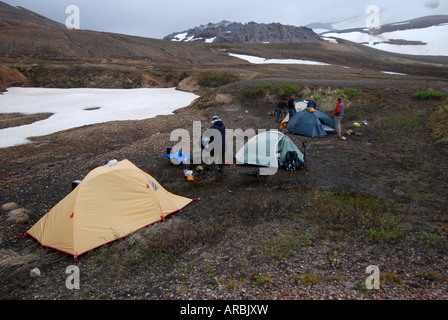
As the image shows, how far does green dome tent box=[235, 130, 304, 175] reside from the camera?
11.2 m

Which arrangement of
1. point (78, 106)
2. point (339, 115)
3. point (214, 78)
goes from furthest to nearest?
point (214, 78), point (78, 106), point (339, 115)

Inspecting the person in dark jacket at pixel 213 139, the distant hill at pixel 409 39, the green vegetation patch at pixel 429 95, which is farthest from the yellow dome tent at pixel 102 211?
the distant hill at pixel 409 39

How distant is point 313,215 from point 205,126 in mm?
11635

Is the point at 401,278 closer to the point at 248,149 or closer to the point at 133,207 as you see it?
the point at 133,207

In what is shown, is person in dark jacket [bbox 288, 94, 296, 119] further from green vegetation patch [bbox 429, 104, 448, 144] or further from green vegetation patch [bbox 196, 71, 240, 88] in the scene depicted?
green vegetation patch [bbox 196, 71, 240, 88]

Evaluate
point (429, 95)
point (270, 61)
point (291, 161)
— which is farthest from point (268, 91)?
point (270, 61)

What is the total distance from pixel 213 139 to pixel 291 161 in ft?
10.3

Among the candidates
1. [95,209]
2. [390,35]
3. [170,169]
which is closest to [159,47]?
[170,169]

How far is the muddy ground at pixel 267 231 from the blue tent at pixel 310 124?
4.20 feet

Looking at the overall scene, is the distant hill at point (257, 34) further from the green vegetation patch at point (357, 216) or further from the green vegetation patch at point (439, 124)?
the green vegetation patch at point (357, 216)

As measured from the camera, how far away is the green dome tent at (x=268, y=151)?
440 inches

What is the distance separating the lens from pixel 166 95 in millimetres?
29969

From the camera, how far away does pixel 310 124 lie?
15.4 meters

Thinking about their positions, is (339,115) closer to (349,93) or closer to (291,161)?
(291,161)
